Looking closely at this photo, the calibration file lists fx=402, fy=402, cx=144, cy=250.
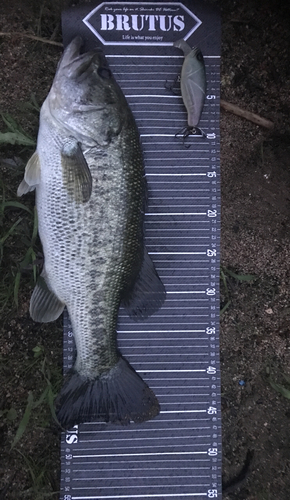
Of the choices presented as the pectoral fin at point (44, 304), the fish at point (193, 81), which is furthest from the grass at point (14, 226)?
the fish at point (193, 81)

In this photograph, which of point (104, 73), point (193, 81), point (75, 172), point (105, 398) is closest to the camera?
point (75, 172)

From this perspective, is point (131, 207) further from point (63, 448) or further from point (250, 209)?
point (63, 448)

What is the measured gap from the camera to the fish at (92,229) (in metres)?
2.00

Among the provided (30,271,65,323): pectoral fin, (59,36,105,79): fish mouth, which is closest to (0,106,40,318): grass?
(30,271,65,323): pectoral fin

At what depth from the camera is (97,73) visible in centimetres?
205

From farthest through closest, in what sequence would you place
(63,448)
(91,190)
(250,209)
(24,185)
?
(250,209) < (63,448) < (24,185) < (91,190)

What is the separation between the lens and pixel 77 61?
2.05 m

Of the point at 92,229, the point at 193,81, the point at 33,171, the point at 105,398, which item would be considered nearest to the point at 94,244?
the point at 92,229

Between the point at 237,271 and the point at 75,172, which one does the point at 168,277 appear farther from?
the point at 75,172

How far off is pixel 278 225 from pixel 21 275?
1716 mm

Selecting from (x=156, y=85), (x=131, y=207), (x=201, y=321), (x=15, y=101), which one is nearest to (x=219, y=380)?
(x=201, y=321)

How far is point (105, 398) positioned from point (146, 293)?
0.63 m

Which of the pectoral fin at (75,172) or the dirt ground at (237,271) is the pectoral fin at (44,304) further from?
the pectoral fin at (75,172)

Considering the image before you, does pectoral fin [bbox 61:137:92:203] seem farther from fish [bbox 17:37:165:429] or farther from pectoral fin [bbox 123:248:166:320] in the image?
pectoral fin [bbox 123:248:166:320]
